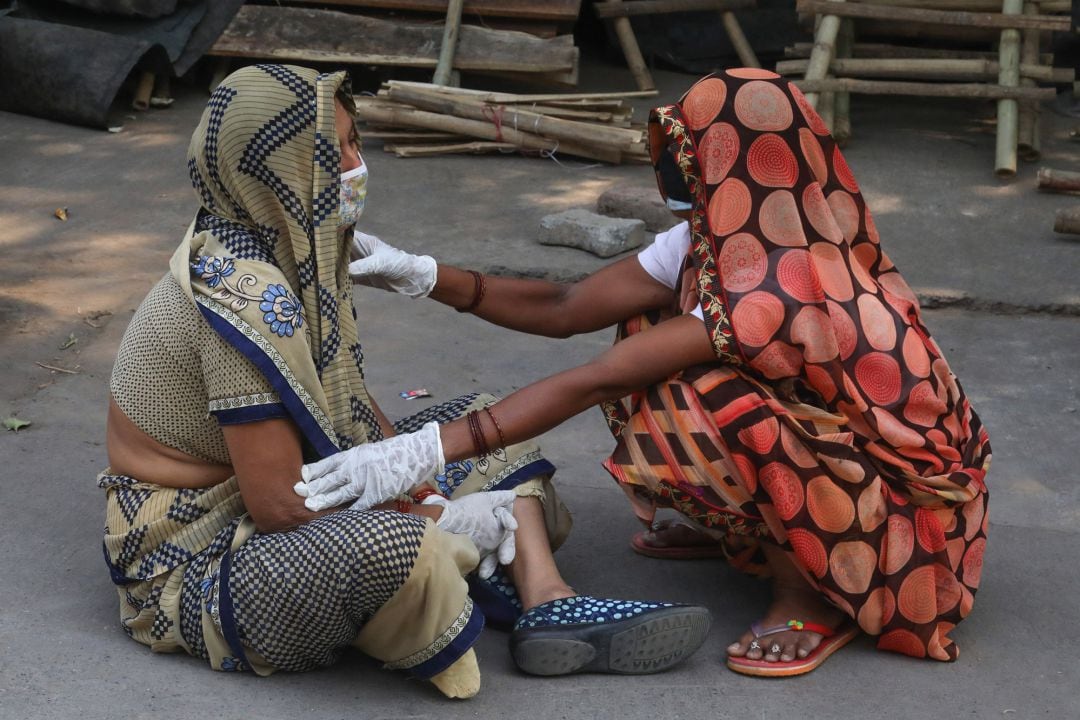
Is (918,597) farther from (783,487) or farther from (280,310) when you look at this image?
(280,310)

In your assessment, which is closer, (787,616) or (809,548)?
(809,548)

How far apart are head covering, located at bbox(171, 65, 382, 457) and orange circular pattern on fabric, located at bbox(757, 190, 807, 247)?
0.90 m

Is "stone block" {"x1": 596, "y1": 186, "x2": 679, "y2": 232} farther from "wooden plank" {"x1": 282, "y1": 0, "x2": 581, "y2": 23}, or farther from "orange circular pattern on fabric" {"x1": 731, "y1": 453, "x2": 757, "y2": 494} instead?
"orange circular pattern on fabric" {"x1": 731, "y1": 453, "x2": 757, "y2": 494}

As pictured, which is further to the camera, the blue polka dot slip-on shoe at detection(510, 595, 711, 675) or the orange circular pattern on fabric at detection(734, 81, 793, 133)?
the orange circular pattern on fabric at detection(734, 81, 793, 133)

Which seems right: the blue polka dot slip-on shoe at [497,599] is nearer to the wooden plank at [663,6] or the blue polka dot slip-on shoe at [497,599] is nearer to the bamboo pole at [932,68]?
the bamboo pole at [932,68]

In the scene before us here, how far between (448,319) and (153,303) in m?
2.30

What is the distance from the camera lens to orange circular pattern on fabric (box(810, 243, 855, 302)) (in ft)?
8.79

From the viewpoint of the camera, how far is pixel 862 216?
112 inches

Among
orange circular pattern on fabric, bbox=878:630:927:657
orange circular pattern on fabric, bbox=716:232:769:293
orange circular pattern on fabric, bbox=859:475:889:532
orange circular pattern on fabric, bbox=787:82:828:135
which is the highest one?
orange circular pattern on fabric, bbox=787:82:828:135

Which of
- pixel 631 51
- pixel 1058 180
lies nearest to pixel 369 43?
pixel 631 51

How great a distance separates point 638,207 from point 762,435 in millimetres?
3175

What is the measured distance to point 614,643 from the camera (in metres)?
2.57

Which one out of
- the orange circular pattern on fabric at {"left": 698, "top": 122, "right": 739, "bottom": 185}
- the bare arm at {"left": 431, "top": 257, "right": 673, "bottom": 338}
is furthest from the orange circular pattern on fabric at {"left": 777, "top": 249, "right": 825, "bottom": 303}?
the bare arm at {"left": 431, "top": 257, "right": 673, "bottom": 338}

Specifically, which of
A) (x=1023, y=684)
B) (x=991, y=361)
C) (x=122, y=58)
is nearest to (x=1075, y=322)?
(x=991, y=361)
